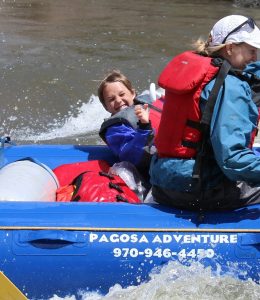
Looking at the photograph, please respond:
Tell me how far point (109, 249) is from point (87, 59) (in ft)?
22.2

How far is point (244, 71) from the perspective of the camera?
2549mm

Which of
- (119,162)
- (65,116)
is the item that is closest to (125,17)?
(65,116)

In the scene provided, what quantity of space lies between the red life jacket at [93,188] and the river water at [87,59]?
0.46 meters

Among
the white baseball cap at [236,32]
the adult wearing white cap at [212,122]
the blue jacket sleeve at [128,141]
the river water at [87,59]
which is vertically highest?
the white baseball cap at [236,32]

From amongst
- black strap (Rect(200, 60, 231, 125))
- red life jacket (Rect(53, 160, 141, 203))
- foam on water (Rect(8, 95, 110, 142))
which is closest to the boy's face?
red life jacket (Rect(53, 160, 141, 203))

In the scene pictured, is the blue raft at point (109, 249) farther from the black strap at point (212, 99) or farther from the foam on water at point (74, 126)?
the foam on water at point (74, 126)

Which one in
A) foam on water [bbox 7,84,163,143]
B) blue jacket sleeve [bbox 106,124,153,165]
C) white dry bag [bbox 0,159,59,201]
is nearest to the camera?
white dry bag [bbox 0,159,59,201]

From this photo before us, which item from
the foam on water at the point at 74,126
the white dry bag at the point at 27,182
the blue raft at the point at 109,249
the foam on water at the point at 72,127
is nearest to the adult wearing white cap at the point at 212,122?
the blue raft at the point at 109,249

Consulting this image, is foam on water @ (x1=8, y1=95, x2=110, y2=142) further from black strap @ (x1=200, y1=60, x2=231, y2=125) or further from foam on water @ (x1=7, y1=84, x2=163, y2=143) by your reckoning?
black strap @ (x1=200, y1=60, x2=231, y2=125)

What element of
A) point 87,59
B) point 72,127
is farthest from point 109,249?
point 87,59

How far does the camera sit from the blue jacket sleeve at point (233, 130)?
2.43 meters

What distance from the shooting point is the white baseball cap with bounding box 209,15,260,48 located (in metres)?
2.52

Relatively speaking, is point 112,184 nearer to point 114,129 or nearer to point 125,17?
point 114,129

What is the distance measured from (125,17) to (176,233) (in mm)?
12066
